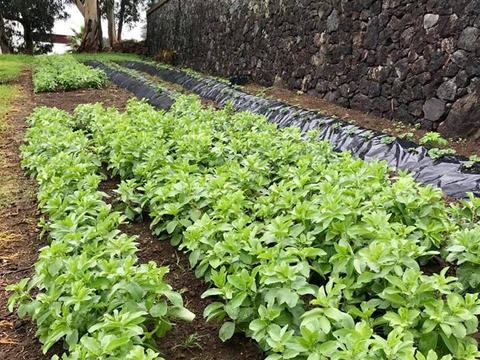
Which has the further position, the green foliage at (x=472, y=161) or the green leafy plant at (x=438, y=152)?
the green leafy plant at (x=438, y=152)

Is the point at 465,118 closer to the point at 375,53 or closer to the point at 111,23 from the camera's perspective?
the point at 375,53

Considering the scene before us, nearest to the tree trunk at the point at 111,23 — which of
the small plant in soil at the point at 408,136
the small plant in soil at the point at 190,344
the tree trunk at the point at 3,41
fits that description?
the tree trunk at the point at 3,41

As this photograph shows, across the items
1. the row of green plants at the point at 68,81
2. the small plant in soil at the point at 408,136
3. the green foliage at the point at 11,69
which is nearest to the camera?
the small plant in soil at the point at 408,136

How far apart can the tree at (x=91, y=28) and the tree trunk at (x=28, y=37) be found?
4029mm

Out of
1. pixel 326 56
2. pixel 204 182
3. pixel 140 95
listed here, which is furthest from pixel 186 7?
pixel 204 182

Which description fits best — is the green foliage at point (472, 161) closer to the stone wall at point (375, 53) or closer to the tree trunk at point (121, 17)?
→ the stone wall at point (375, 53)

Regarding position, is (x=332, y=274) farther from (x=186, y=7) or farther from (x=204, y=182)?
(x=186, y=7)

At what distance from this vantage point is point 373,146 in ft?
16.9

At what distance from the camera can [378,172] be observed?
130 inches

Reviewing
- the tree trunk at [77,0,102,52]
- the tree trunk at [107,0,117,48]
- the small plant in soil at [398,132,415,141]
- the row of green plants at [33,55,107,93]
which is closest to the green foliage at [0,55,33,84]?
the row of green plants at [33,55,107,93]

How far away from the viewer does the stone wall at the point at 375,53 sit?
531 centimetres

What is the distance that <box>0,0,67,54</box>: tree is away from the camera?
24547mm

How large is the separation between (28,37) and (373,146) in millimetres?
27189

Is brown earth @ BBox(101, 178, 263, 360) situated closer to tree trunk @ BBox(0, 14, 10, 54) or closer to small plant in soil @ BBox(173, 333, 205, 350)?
small plant in soil @ BBox(173, 333, 205, 350)
